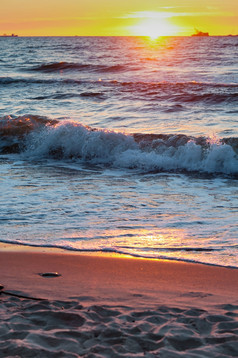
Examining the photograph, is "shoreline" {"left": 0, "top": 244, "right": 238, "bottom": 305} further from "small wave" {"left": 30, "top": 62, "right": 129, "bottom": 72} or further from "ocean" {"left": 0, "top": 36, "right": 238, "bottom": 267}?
"small wave" {"left": 30, "top": 62, "right": 129, "bottom": 72}

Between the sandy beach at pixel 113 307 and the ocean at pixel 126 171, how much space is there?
383mm

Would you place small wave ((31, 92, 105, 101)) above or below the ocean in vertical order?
above

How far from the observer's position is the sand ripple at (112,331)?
2.77m

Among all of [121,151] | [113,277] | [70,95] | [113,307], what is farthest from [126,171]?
[70,95]

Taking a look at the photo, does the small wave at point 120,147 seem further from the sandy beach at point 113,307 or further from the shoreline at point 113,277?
the sandy beach at point 113,307

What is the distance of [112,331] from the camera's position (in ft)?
9.84

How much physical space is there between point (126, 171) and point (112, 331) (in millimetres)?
6857

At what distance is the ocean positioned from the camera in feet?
16.9

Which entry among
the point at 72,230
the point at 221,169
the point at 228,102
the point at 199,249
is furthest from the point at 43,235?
the point at 228,102

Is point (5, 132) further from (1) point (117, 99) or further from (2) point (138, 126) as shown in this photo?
(1) point (117, 99)

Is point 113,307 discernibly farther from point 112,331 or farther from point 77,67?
point 77,67

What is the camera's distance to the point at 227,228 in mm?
5422

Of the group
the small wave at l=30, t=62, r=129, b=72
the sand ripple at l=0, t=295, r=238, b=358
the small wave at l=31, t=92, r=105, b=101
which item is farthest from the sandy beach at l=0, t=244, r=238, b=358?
the small wave at l=30, t=62, r=129, b=72

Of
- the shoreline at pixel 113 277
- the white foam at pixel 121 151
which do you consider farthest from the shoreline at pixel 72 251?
the white foam at pixel 121 151
